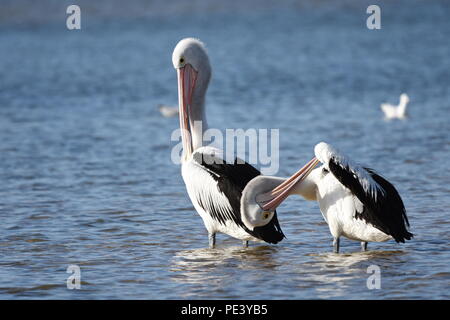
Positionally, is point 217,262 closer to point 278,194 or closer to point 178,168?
point 278,194

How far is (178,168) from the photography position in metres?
9.60

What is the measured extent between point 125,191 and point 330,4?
1002 inches

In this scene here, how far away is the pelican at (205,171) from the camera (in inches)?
243

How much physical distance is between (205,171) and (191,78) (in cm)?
88

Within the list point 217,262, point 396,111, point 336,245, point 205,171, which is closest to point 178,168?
point 205,171

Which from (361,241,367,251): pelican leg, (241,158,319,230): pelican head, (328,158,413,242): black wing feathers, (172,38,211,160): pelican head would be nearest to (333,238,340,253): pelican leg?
(361,241,367,251): pelican leg

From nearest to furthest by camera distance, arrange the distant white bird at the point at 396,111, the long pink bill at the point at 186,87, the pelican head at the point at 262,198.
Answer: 1. the pelican head at the point at 262,198
2. the long pink bill at the point at 186,87
3. the distant white bird at the point at 396,111

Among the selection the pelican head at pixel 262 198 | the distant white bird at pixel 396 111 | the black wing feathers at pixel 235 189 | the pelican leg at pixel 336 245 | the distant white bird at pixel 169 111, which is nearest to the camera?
the pelican head at pixel 262 198

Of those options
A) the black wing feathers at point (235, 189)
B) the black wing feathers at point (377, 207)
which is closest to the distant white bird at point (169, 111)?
the black wing feathers at point (235, 189)

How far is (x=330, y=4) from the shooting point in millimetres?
32750

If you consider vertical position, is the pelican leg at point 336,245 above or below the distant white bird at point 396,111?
below

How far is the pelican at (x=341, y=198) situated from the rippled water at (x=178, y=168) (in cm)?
25

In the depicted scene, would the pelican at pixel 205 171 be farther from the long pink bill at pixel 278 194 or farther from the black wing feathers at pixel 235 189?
the long pink bill at pixel 278 194

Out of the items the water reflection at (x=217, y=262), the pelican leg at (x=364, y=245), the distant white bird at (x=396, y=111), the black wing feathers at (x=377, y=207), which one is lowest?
the water reflection at (x=217, y=262)
